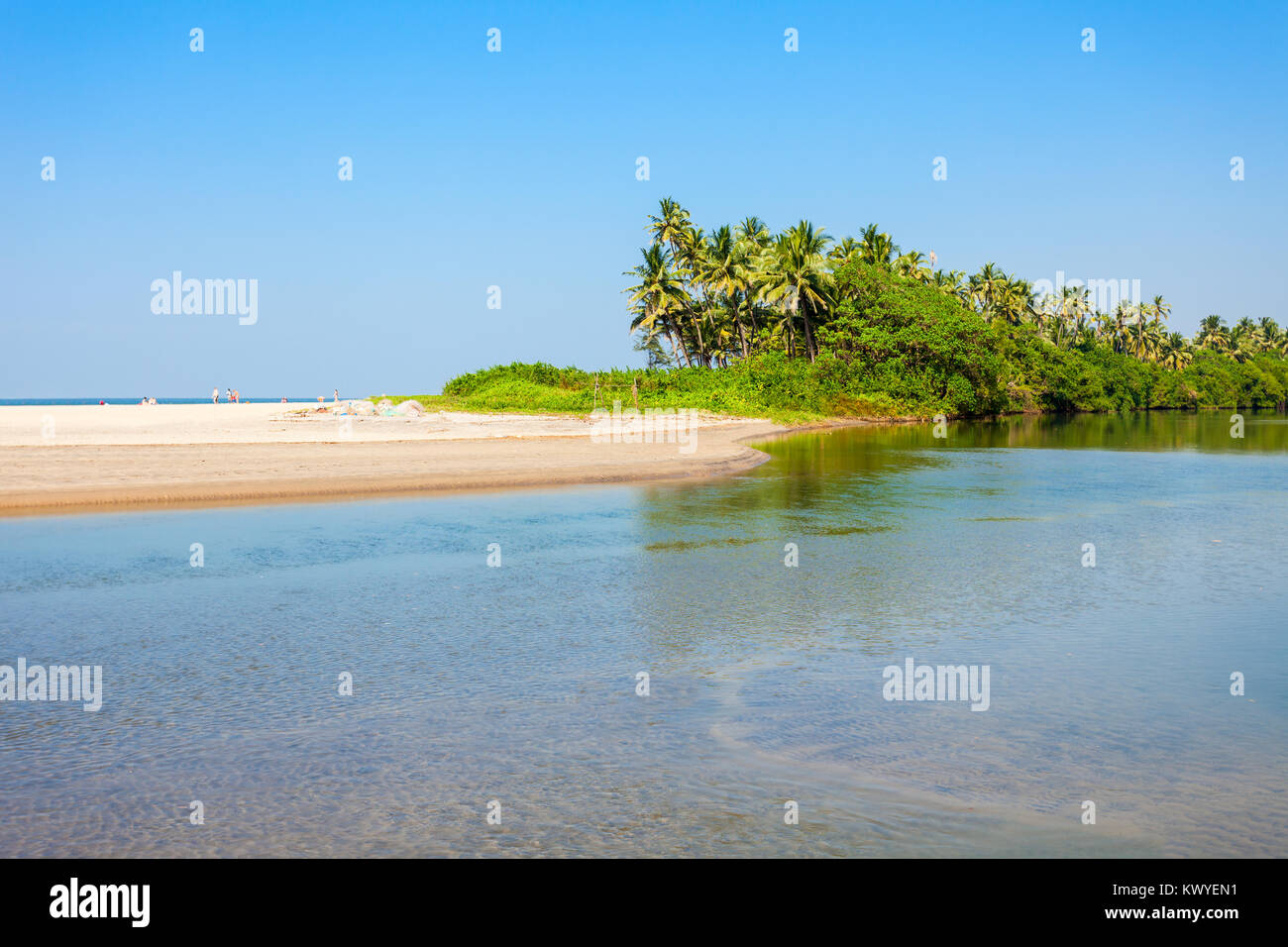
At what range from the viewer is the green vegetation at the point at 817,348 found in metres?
70.1

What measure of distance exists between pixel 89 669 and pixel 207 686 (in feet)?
4.33

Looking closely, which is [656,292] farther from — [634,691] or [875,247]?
[634,691]

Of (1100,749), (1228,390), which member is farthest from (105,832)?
(1228,390)

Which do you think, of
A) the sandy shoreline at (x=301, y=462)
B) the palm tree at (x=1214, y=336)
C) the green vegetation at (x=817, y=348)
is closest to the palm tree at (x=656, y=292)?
the green vegetation at (x=817, y=348)

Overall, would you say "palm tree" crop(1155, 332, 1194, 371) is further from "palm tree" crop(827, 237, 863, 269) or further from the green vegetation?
"palm tree" crop(827, 237, 863, 269)

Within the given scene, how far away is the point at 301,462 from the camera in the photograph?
26.3 metres

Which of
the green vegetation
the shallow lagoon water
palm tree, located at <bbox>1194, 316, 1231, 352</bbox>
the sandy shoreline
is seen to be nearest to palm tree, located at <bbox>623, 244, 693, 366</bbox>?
the green vegetation

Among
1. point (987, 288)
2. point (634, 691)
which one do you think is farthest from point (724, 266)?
point (634, 691)

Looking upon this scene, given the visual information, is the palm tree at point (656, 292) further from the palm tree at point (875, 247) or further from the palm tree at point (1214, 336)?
the palm tree at point (1214, 336)

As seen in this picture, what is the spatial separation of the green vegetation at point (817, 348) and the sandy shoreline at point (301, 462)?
21.1m

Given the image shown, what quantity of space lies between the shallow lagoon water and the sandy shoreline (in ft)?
12.6

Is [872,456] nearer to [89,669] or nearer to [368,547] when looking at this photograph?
[368,547]

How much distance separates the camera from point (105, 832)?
493cm
